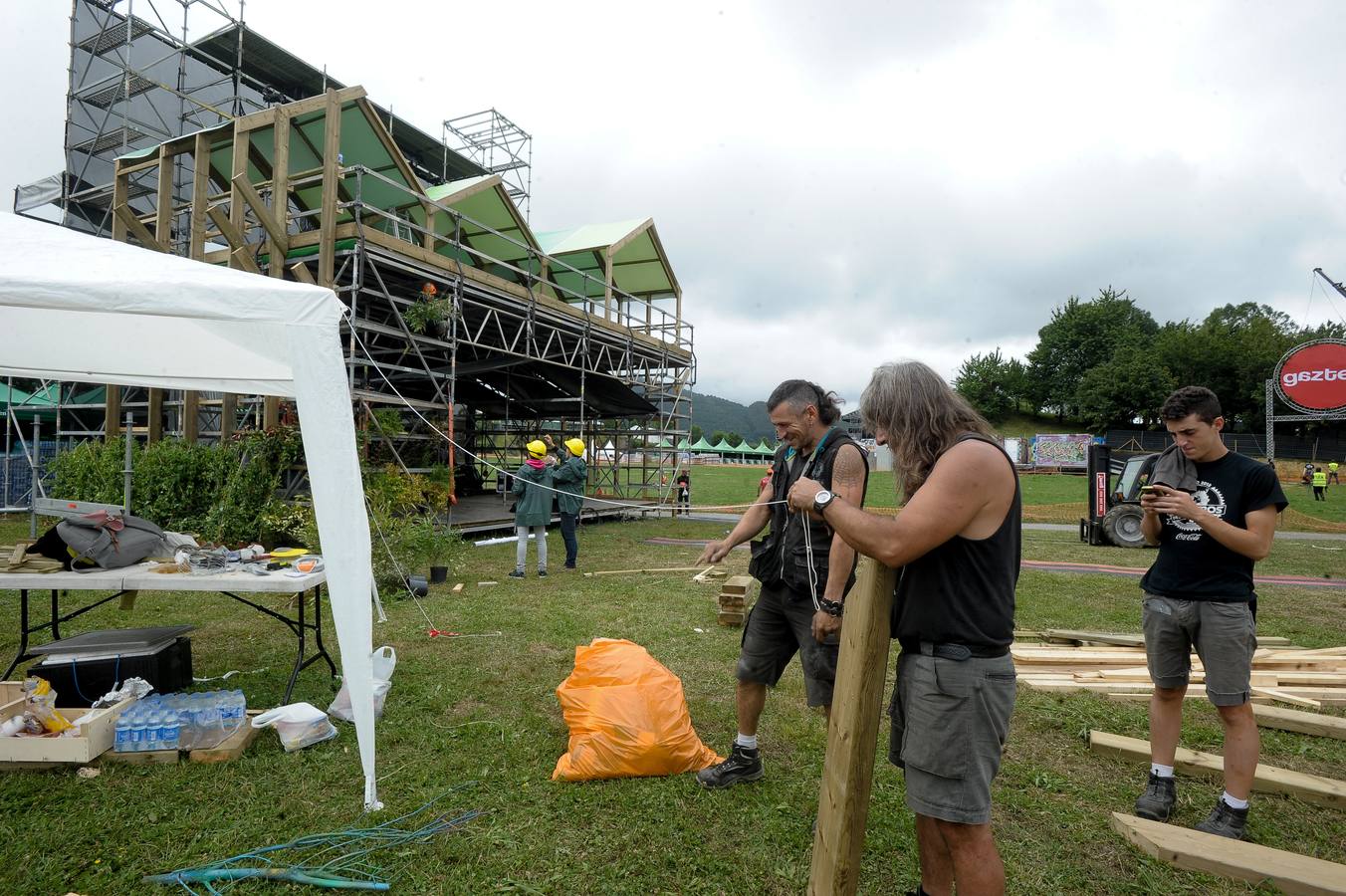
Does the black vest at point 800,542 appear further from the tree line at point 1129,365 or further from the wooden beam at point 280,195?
the tree line at point 1129,365

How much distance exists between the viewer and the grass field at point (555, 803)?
2588 millimetres

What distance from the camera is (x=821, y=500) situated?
197cm

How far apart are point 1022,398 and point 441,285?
62.4m

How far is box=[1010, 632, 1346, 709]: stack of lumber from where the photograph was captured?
4523 millimetres

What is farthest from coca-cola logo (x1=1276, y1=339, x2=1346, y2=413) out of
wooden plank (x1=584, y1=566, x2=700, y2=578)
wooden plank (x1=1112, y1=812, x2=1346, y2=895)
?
wooden plank (x1=1112, y1=812, x2=1346, y2=895)

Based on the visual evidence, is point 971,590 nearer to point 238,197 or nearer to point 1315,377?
point 238,197

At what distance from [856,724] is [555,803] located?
1.71 m

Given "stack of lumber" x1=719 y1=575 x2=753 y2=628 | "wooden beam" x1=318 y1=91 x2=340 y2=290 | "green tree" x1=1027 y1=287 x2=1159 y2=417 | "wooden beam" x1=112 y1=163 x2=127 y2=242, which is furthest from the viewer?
"green tree" x1=1027 y1=287 x2=1159 y2=417

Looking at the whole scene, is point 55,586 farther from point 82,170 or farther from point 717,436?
point 717,436

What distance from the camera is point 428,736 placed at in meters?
3.75

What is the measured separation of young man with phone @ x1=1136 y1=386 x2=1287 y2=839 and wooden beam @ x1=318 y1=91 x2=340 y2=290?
966 cm

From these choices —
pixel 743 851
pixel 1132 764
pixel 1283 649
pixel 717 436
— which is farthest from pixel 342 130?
pixel 717 436

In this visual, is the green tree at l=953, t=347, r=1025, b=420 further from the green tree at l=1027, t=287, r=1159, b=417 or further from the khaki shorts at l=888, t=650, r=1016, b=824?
the khaki shorts at l=888, t=650, r=1016, b=824

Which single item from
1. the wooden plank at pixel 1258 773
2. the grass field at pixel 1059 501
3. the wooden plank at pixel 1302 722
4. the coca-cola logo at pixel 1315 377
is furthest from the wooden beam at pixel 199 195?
the coca-cola logo at pixel 1315 377
